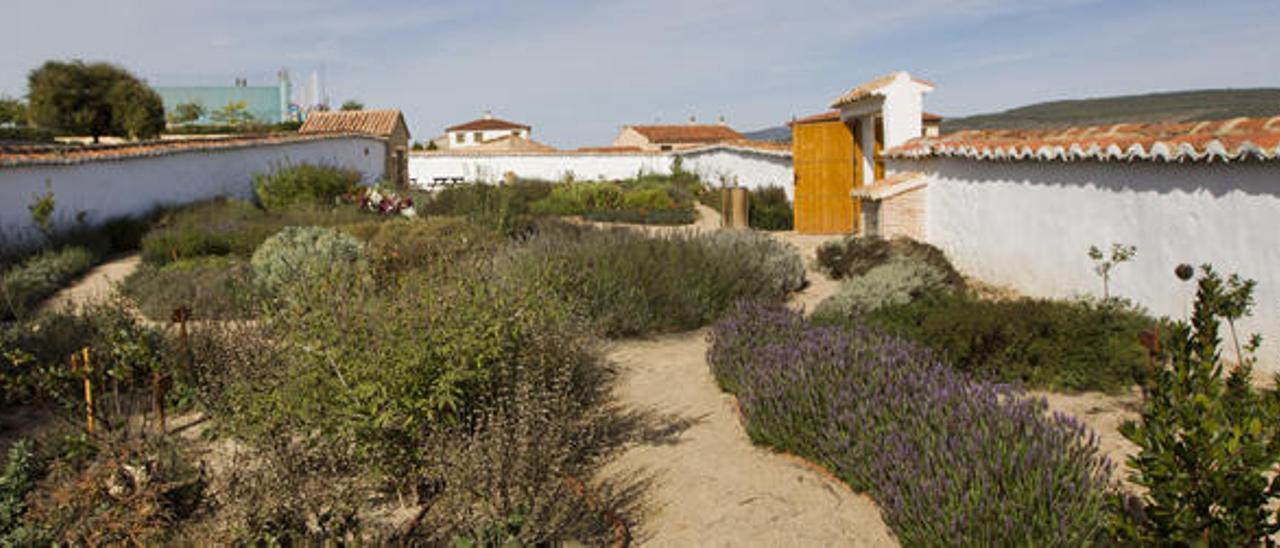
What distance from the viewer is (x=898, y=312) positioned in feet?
24.5

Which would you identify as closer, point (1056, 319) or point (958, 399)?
point (958, 399)

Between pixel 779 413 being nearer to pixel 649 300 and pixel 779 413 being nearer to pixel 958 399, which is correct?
pixel 958 399

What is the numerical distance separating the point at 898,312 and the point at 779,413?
2684 mm

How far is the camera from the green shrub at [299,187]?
1992 cm

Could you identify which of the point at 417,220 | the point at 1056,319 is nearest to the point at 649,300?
the point at 1056,319

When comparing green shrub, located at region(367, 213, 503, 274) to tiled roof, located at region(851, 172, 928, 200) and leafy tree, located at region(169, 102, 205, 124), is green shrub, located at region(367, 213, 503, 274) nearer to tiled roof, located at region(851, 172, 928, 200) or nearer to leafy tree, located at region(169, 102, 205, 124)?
tiled roof, located at region(851, 172, 928, 200)

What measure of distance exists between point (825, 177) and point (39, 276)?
11.3 metres

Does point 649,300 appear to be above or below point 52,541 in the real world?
above

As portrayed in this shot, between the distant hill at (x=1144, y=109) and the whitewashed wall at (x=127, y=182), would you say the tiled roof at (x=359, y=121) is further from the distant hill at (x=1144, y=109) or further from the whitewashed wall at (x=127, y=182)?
the distant hill at (x=1144, y=109)

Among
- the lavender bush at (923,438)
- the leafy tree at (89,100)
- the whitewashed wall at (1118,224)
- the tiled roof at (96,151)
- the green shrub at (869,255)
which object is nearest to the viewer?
the lavender bush at (923,438)

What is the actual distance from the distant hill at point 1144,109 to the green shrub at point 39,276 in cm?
1368

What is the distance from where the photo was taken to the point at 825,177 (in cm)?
1587

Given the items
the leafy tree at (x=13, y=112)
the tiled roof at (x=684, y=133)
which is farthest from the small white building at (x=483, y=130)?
the leafy tree at (x=13, y=112)

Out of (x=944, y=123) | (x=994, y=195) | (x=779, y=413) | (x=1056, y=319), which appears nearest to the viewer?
(x=779, y=413)
